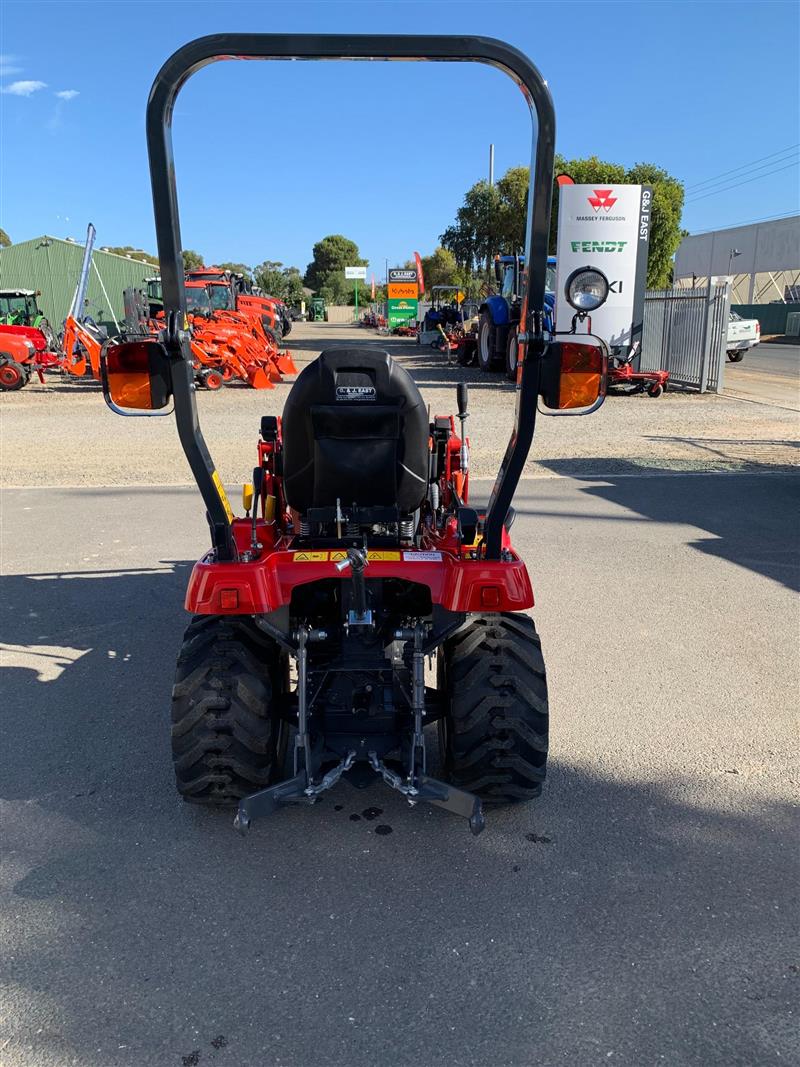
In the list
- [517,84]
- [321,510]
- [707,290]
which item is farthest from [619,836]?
[707,290]

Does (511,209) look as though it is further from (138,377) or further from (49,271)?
(138,377)

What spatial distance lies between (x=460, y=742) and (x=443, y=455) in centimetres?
157

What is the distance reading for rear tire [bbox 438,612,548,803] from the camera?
289 cm

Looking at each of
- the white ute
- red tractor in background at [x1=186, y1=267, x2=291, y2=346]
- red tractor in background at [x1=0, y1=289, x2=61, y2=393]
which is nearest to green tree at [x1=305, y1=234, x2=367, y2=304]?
red tractor in background at [x1=186, y1=267, x2=291, y2=346]

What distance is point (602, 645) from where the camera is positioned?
4688 millimetres

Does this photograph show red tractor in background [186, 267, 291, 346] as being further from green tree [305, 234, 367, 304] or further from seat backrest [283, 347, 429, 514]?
seat backrest [283, 347, 429, 514]

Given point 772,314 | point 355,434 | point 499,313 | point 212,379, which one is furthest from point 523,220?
point 355,434

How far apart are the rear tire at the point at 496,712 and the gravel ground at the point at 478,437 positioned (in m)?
6.29

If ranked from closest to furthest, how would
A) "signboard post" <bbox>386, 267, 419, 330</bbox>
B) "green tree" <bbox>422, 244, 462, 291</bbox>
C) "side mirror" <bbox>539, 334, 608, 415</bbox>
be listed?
"side mirror" <bbox>539, 334, 608, 415</bbox> < "signboard post" <bbox>386, 267, 419, 330</bbox> < "green tree" <bbox>422, 244, 462, 291</bbox>

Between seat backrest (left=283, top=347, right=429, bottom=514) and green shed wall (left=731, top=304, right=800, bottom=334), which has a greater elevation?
green shed wall (left=731, top=304, right=800, bottom=334)

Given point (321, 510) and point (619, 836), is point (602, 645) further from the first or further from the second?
point (321, 510)

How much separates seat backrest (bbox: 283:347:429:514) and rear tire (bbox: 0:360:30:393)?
1677 cm

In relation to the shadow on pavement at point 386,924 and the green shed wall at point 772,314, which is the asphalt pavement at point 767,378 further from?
the green shed wall at point 772,314

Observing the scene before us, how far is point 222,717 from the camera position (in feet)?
9.40
